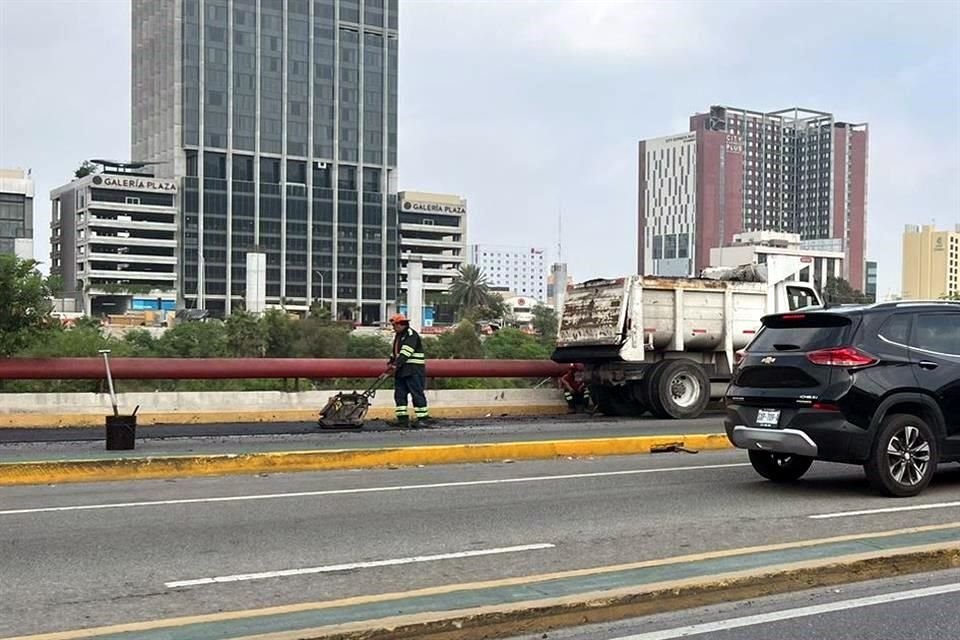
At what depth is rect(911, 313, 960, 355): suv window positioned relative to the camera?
10.0 metres

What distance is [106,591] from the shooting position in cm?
634

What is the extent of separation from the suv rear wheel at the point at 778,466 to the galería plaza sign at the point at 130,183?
141402 mm

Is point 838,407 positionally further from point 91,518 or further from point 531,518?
point 91,518

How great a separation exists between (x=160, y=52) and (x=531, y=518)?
15943 centimetres

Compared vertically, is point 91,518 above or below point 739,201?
below

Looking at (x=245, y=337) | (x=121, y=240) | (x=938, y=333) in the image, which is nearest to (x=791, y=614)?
(x=938, y=333)


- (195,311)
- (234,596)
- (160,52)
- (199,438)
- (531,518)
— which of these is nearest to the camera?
(234,596)

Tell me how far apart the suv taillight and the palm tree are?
136 meters

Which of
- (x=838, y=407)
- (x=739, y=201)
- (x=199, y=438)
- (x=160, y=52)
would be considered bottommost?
(x=199, y=438)

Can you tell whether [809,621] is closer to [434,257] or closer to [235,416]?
[235,416]

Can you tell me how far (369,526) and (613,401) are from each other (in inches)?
456

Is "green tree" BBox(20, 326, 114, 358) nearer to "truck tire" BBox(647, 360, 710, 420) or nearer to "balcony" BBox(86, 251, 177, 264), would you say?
"truck tire" BBox(647, 360, 710, 420)

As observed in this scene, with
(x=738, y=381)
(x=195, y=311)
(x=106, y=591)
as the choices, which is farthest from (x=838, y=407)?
(x=195, y=311)

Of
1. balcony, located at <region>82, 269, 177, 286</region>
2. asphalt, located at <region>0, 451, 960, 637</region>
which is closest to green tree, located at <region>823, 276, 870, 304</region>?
asphalt, located at <region>0, 451, 960, 637</region>
